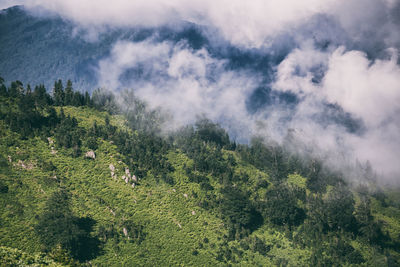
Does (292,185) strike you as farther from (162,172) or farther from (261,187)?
(162,172)

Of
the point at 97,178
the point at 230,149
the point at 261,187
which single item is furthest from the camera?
the point at 230,149

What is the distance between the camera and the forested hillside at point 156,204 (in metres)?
84.2

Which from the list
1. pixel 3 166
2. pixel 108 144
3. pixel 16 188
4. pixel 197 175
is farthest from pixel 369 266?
pixel 3 166

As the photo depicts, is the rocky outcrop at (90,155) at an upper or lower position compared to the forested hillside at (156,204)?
upper

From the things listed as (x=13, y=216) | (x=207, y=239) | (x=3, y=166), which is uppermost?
(x=3, y=166)

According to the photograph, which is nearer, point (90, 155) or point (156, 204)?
point (156, 204)

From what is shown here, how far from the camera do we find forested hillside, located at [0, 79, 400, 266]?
276ft

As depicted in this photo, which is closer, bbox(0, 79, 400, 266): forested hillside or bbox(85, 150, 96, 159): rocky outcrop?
bbox(0, 79, 400, 266): forested hillside

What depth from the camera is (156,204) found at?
10575 centimetres

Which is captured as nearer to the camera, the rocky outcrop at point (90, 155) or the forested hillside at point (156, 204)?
the forested hillside at point (156, 204)

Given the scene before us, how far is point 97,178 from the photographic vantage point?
10700 cm

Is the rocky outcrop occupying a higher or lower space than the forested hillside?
higher

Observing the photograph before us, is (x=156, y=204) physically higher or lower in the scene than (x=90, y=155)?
lower

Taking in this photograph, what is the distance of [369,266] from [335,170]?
309ft
